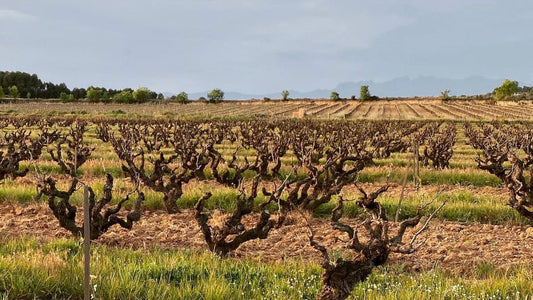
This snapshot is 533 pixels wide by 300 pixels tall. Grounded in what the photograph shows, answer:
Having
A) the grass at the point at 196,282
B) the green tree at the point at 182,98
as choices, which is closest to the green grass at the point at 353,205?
the grass at the point at 196,282

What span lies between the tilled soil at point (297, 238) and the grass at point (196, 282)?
4.24ft

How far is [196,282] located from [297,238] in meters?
3.44

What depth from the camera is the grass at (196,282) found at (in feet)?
14.4

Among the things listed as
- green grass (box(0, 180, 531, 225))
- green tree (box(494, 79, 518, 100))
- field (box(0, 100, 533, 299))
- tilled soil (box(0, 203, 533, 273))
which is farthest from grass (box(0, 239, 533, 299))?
green tree (box(494, 79, 518, 100))

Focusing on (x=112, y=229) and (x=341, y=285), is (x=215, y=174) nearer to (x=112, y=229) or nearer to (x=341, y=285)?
(x=112, y=229)

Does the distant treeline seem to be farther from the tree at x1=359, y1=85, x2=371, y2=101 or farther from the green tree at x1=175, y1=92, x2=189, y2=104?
the tree at x1=359, y1=85, x2=371, y2=101

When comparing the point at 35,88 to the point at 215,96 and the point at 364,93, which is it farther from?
the point at 364,93

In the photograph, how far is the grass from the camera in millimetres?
4375

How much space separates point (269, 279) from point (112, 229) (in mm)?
4400

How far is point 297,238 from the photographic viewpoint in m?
8.02

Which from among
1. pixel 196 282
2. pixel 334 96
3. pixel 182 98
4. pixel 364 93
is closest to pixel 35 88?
pixel 182 98

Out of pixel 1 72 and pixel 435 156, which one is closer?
pixel 435 156

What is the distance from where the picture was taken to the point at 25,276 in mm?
4547

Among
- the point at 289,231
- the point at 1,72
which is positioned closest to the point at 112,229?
the point at 289,231
